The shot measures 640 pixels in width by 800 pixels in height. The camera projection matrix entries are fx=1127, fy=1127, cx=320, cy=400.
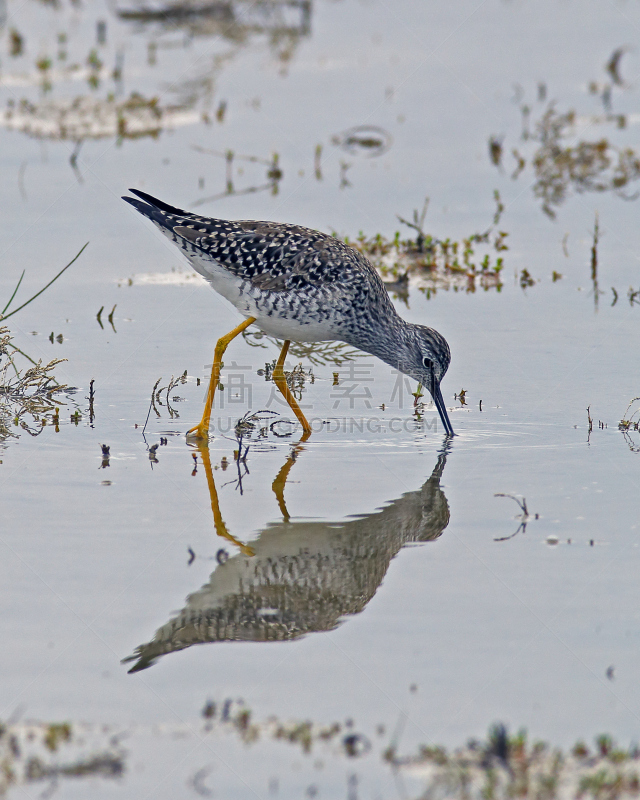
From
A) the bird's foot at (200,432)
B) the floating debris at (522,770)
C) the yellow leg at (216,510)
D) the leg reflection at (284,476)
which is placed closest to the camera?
the floating debris at (522,770)

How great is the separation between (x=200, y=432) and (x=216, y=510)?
54.4 inches

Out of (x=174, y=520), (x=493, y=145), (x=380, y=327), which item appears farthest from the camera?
(x=493, y=145)

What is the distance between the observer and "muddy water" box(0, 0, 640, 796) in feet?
17.0

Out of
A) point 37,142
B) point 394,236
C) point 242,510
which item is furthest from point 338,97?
point 242,510

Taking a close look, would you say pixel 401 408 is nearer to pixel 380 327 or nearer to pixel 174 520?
pixel 380 327

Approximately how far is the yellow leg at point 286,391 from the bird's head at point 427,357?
935mm

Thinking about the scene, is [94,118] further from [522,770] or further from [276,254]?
[522,770]

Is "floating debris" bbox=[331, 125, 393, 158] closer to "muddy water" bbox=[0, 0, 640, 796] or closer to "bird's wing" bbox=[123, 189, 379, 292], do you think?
"muddy water" bbox=[0, 0, 640, 796]

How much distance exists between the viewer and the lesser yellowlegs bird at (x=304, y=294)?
8.62m

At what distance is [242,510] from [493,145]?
949 cm

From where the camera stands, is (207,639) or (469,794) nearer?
(469,794)

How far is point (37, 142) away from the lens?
15.5 metres

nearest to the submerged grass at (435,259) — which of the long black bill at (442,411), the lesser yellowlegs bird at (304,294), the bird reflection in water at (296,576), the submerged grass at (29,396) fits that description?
the lesser yellowlegs bird at (304,294)

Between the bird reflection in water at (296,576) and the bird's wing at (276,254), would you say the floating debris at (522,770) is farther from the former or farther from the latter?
the bird's wing at (276,254)
